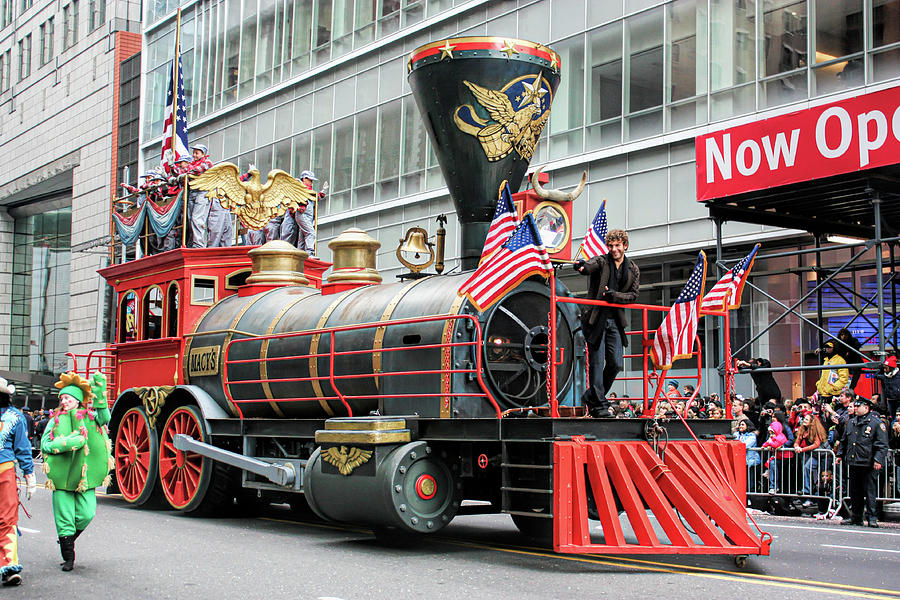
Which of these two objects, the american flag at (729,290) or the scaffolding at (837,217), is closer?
the american flag at (729,290)

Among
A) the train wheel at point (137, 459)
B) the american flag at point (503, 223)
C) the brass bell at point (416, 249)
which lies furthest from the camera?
the train wheel at point (137, 459)

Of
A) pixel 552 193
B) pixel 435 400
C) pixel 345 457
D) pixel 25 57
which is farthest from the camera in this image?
pixel 25 57

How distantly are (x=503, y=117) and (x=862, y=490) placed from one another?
7563 mm

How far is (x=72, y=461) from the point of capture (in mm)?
8859

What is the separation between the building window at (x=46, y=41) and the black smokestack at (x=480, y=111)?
47627mm

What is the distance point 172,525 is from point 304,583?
15.2ft

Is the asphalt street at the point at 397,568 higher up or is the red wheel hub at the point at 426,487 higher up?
the red wheel hub at the point at 426,487

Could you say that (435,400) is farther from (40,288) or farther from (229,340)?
(40,288)

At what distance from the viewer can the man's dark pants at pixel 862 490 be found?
46.1 feet

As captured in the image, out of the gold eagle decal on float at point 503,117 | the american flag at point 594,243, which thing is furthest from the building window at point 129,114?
the american flag at point 594,243

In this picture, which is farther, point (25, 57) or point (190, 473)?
point (25, 57)

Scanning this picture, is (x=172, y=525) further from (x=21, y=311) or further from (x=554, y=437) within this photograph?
(x=21, y=311)

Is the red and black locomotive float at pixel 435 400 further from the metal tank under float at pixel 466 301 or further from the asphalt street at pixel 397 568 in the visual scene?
the asphalt street at pixel 397 568

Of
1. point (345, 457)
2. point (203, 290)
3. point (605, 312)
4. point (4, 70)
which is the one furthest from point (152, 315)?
point (4, 70)
